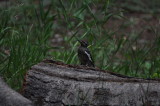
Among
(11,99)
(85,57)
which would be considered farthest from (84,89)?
(85,57)

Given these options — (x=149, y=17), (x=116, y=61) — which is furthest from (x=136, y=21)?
(x=116, y=61)

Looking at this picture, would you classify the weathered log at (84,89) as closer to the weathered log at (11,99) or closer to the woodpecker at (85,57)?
the weathered log at (11,99)

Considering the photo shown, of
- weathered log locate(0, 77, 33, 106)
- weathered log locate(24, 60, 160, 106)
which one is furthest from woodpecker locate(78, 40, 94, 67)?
weathered log locate(0, 77, 33, 106)

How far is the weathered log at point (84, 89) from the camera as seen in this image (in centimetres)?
423

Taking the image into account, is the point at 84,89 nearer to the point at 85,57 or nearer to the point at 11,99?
the point at 11,99

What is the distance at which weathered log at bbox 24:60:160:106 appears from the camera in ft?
13.9

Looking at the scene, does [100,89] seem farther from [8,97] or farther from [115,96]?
[8,97]

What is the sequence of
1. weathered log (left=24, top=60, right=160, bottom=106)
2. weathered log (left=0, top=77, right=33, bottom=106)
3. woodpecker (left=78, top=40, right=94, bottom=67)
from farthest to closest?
woodpecker (left=78, top=40, right=94, bottom=67) → weathered log (left=24, top=60, right=160, bottom=106) → weathered log (left=0, top=77, right=33, bottom=106)

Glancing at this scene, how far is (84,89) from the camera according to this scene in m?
4.27

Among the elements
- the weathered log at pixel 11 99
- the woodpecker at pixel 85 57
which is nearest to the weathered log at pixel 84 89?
the weathered log at pixel 11 99

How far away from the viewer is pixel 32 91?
4.30m

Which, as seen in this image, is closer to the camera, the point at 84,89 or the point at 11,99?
the point at 11,99

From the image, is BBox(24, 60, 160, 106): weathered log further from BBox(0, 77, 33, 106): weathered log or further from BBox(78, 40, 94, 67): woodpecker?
BBox(78, 40, 94, 67): woodpecker

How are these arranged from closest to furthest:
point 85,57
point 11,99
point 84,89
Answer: point 11,99 → point 84,89 → point 85,57
